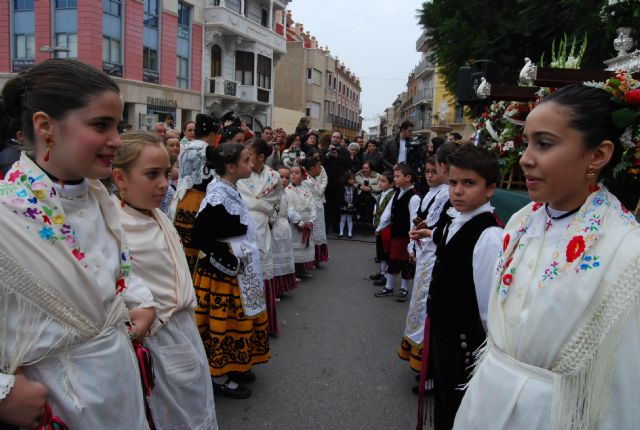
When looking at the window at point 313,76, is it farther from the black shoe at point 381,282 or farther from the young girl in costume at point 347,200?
the black shoe at point 381,282

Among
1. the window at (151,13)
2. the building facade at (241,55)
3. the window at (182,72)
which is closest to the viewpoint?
the window at (151,13)

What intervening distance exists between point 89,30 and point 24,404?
19709 millimetres

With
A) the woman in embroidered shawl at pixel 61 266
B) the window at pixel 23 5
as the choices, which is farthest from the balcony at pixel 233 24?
the woman in embroidered shawl at pixel 61 266

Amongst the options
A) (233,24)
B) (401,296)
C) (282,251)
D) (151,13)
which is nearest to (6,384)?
(282,251)

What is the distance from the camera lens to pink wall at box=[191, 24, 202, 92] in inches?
910

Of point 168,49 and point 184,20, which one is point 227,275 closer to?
point 168,49

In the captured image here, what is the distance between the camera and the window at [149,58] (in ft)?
68.0

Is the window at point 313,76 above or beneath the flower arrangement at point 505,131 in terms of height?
above

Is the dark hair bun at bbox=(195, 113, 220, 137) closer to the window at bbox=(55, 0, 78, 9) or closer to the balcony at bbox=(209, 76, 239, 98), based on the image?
the window at bbox=(55, 0, 78, 9)

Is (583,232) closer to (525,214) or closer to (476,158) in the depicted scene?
(525,214)

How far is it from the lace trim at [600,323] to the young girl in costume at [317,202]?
634cm

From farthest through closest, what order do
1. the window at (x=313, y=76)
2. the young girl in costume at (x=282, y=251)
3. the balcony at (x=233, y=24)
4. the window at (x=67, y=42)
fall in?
the window at (x=313, y=76)
the balcony at (x=233, y=24)
the window at (x=67, y=42)
the young girl in costume at (x=282, y=251)

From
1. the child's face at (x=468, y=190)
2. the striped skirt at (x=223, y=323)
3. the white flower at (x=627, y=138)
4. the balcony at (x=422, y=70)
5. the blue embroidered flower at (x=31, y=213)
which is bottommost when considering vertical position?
the striped skirt at (x=223, y=323)

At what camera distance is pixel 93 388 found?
161 centimetres
